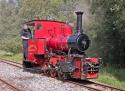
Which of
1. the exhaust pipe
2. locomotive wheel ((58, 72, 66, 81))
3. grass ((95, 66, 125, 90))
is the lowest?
grass ((95, 66, 125, 90))

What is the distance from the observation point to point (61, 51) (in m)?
16.2

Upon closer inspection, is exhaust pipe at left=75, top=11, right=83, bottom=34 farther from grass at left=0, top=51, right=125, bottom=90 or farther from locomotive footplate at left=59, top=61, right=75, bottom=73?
grass at left=0, top=51, right=125, bottom=90

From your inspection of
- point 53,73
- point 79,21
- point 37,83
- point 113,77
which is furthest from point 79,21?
point 113,77

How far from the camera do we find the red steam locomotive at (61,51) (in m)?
14.4

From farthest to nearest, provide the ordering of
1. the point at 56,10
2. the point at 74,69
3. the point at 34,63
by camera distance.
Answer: the point at 56,10, the point at 34,63, the point at 74,69

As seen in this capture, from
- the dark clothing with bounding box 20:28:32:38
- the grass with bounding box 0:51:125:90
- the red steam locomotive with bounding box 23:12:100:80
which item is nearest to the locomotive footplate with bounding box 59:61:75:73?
the red steam locomotive with bounding box 23:12:100:80

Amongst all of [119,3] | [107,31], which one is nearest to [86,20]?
[107,31]

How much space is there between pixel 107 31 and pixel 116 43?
3.34 ft

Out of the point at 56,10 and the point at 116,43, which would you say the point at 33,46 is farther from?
the point at 56,10

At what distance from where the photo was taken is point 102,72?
17688mm

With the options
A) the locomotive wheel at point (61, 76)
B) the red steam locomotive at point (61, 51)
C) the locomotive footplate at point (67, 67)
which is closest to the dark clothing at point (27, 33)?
the red steam locomotive at point (61, 51)

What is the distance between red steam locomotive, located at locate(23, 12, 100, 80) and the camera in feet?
47.4

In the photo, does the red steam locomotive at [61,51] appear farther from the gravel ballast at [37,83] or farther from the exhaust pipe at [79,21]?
the gravel ballast at [37,83]

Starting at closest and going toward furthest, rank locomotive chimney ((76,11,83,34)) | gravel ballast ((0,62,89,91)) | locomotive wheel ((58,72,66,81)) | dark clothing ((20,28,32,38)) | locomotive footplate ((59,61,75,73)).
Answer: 1. gravel ballast ((0,62,89,91))
2. locomotive chimney ((76,11,83,34))
3. locomotive footplate ((59,61,75,73))
4. locomotive wheel ((58,72,66,81))
5. dark clothing ((20,28,32,38))
